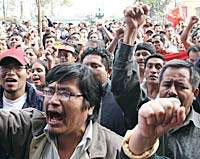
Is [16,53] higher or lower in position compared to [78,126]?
higher

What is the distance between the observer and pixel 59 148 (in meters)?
2.46

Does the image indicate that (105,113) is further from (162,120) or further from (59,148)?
(162,120)

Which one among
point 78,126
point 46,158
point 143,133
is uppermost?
point 143,133

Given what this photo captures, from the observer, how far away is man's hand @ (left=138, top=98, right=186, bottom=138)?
1329mm

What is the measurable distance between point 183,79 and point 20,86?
140 cm

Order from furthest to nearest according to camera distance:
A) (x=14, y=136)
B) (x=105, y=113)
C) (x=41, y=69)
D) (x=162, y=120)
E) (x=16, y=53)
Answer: (x=41, y=69) → (x=16, y=53) → (x=105, y=113) → (x=14, y=136) → (x=162, y=120)

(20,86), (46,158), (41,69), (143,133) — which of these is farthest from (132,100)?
(41,69)

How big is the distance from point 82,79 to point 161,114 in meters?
1.21

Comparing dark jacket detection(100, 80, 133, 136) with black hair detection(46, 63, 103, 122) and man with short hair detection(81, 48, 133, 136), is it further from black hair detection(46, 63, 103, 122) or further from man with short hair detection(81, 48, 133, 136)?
black hair detection(46, 63, 103, 122)

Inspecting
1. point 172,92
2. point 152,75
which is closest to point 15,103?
point 172,92

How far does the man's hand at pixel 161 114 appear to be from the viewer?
133 centimetres

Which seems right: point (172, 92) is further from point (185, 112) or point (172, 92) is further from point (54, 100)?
point (54, 100)

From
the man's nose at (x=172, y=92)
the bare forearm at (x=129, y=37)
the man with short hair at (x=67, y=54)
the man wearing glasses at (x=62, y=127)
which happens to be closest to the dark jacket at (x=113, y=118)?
the man's nose at (x=172, y=92)

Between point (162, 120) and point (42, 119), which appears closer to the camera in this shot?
point (162, 120)
